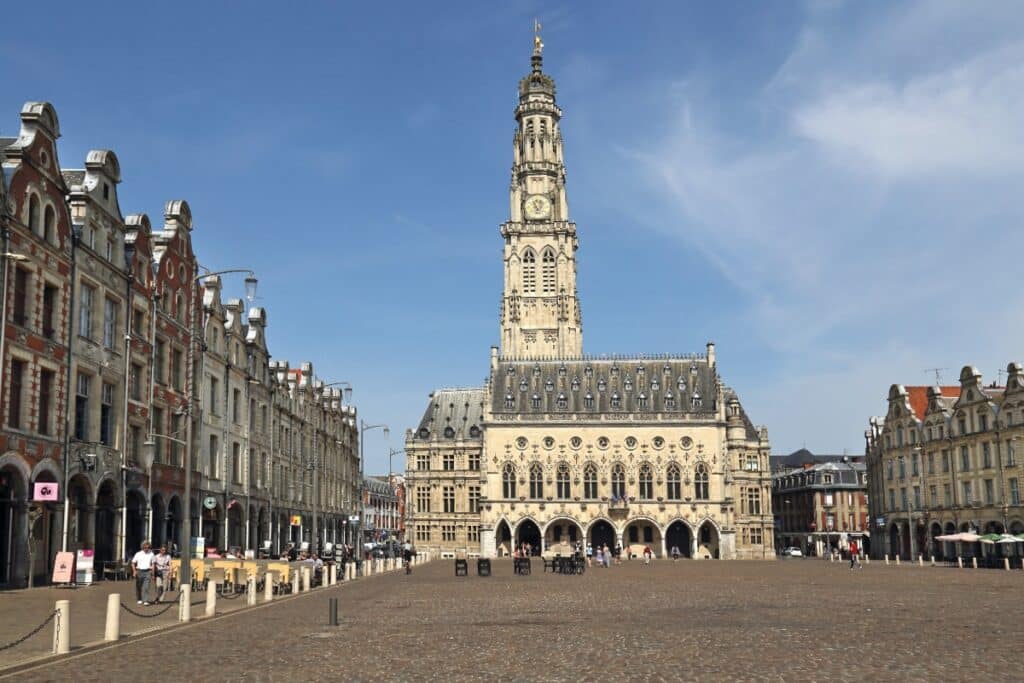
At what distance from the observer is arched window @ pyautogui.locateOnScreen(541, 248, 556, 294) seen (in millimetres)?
131000

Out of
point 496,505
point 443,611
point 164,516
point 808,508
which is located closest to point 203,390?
point 164,516

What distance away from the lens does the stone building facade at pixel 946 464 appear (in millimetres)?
71375

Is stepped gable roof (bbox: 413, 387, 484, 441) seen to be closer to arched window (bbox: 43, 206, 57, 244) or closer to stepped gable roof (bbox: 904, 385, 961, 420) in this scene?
stepped gable roof (bbox: 904, 385, 961, 420)

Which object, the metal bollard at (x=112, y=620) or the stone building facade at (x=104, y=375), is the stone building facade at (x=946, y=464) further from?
the metal bollard at (x=112, y=620)

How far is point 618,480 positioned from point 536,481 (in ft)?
25.8

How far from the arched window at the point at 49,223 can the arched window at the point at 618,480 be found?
69.8m

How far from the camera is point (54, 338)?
3597 centimetres

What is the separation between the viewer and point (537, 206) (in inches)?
5310

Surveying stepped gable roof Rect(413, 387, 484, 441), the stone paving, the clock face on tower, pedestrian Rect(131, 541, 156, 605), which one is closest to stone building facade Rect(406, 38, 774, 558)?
stepped gable roof Rect(413, 387, 484, 441)

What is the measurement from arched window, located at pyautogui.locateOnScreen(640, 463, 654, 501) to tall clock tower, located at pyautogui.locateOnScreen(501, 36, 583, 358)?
91.0 feet

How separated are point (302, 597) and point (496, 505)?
6556 centimetres

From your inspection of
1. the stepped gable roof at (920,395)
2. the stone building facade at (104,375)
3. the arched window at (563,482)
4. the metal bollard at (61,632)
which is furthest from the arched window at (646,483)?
the metal bollard at (61,632)

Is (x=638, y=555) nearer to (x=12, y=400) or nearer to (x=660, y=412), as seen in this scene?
(x=660, y=412)

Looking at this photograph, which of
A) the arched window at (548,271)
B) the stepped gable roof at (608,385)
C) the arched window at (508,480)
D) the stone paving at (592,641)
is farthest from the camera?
the arched window at (548,271)
